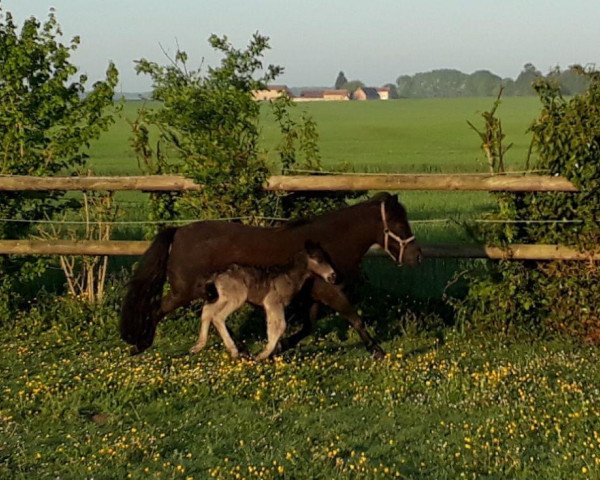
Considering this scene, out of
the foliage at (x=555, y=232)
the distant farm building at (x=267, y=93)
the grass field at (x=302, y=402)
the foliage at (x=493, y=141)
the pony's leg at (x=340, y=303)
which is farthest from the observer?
the distant farm building at (x=267, y=93)

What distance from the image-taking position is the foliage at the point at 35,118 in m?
11.0

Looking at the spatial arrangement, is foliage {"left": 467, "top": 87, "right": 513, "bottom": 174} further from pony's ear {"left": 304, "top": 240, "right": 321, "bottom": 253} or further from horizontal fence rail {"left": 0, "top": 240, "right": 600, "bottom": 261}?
pony's ear {"left": 304, "top": 240, "right": 321, "bottom": 253}

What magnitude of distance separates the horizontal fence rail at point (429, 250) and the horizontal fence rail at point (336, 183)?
0.57 m

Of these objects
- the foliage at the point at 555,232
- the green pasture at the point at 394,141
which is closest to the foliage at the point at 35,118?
the green pasture at the point at 394,141

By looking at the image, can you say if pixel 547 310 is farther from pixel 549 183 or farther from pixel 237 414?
pixel 237 414

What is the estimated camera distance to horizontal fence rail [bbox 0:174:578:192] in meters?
9.61

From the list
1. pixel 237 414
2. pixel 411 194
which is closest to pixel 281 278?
pixel 237 414

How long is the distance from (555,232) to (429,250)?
4.07 feet

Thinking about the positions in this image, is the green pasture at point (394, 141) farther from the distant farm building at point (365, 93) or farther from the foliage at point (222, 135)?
the distant farm building at point (365, 93)

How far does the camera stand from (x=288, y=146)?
34.7ft

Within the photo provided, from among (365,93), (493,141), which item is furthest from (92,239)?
(365,93)

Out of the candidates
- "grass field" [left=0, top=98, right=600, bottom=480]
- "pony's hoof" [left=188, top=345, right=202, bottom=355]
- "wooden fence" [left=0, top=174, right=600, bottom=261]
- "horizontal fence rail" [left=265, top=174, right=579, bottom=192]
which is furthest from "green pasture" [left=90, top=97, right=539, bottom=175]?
"grass field" [left=0, top=98, right=600, bottom=480]

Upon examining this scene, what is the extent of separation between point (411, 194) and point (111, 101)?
1545cm

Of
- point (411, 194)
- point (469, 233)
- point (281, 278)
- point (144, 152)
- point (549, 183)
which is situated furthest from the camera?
point (411, 194)
